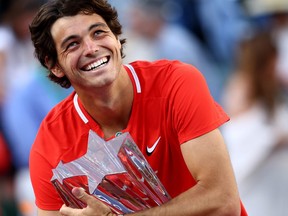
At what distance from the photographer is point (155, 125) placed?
4230mm

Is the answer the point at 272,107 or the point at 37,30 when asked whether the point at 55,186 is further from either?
the point at 272,107

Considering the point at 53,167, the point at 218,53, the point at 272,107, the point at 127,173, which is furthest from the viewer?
the point at 218,53

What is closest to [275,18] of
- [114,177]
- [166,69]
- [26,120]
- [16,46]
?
[16,46]

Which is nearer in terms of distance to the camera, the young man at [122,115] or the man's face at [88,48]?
the young man at [122,115]

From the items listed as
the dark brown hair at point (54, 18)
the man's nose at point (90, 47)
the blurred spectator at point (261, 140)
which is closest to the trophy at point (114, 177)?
the man's nose at point (90, 47)

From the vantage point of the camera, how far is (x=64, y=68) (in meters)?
4.33

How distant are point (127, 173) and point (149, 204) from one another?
0.20m

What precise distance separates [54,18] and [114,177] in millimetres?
784

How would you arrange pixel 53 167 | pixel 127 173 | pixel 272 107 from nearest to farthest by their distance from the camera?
pixel 127 173 → pixel 53 167 → pixel 272 107

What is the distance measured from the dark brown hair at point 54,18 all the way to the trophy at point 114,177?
493 millimetres

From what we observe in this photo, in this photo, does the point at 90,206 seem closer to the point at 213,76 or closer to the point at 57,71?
the point at 57,71

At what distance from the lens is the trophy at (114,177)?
399 cm

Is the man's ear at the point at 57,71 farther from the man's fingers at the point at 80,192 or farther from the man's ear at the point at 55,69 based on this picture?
the man's fingers at the point at 80,192

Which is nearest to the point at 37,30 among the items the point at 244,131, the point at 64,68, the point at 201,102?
the point at 64,68
